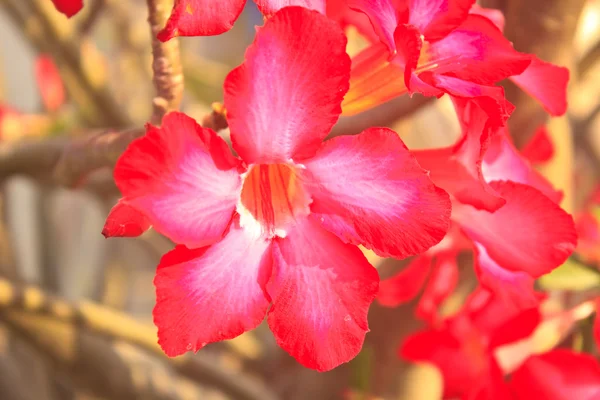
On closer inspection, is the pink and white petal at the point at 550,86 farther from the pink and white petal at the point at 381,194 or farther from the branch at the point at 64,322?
the branch at the point at 64,322

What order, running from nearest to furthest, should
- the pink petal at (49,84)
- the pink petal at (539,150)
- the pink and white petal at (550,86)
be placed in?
the pink and white petal at (550,86) < the pink petal at (539,150) < the pink petal at (49,84)

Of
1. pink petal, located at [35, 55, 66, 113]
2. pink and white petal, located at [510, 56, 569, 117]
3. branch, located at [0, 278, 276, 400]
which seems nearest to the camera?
pink and white petal, located at [510, 56, 569, 117]

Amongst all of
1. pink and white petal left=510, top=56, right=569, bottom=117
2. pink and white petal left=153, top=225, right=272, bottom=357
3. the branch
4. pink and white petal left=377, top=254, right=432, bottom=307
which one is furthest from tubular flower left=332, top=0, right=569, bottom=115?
the branch

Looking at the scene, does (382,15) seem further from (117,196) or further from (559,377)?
(117,196)

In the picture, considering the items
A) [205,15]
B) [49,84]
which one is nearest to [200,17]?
[205,15]

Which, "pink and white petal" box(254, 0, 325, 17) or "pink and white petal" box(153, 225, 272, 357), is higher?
"pink and white petal" box(254, 0, 325, 17)

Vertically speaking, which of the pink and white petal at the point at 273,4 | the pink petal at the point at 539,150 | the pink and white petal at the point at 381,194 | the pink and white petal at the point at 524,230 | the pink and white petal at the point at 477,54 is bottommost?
the pink petal at the point at 539,150

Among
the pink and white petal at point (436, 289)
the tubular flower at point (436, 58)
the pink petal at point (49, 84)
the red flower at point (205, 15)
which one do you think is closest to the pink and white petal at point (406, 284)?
the pink and white petal at point (436, 289)

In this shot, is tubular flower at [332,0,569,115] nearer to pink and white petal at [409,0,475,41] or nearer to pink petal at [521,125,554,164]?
pink and white petal at [409,0,475,41]
